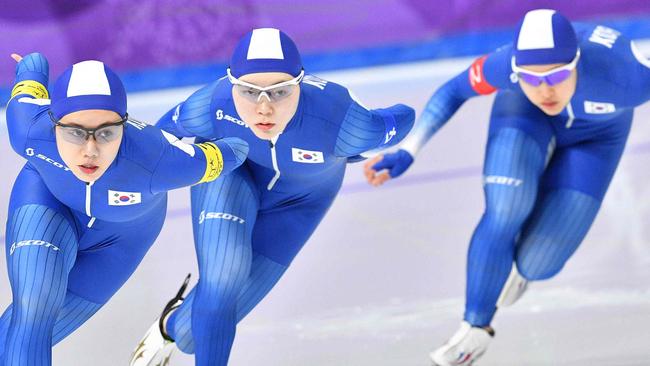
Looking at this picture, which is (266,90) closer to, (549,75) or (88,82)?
(88,82)

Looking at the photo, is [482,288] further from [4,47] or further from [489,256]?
[4,47]

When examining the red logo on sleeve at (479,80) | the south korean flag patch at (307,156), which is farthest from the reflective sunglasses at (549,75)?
the south korean flag patch at (307,156)

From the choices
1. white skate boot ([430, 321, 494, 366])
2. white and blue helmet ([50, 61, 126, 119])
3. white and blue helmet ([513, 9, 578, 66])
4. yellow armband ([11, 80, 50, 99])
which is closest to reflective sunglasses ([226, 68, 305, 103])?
white and blue helmet ([50, 61, 126, 119])

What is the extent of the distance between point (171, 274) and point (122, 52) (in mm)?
2244

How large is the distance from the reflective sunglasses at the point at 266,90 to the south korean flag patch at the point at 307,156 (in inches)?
10.5

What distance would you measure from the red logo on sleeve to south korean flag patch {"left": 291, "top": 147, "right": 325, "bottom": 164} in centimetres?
88

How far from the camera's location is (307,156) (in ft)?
15.9

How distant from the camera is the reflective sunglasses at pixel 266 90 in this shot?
15.1ft

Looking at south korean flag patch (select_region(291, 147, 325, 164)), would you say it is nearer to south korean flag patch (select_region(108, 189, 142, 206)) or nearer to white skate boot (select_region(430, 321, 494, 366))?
south korean flag patch (select_region(108, 189, 142, 206))

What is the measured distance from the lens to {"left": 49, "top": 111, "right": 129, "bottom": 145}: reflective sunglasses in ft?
14.0

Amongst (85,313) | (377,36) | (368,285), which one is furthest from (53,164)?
(377,36)

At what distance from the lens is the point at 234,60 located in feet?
15.3

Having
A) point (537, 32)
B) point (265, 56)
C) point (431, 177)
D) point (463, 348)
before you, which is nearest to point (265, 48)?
point (265, 56)

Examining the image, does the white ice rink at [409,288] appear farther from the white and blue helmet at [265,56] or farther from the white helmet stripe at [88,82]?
the white helmet stripe at [88,82]
